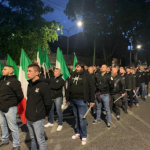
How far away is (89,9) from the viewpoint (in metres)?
22.0

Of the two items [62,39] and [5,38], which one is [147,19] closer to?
[5,38]

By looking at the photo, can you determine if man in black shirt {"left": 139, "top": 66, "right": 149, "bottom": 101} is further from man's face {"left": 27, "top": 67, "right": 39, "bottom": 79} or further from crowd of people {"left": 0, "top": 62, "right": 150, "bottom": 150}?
man's face {"left": 27, "top": 67, "right": 39, "bottom": 79}

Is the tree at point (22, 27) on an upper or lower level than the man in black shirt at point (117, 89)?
upper

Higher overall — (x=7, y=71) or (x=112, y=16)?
(x=112, y=16)

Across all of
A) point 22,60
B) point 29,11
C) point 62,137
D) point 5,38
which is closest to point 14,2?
point 29,11

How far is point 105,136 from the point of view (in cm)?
397

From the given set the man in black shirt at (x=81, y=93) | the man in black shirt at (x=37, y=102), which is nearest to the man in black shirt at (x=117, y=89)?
the man in black shirt at (x=81, y=93)

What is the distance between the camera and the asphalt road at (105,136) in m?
3.48

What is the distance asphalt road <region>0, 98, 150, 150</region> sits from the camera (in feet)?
11.4

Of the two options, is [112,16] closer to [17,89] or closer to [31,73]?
[17,89]

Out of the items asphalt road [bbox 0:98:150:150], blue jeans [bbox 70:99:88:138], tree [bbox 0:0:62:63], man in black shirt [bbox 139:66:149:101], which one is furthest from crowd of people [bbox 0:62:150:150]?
tree [bbox 0:0:62:63]

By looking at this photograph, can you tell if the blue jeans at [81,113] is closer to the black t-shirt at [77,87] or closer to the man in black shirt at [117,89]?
the black t-shirt at [77,87]

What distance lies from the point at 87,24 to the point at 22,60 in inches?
806

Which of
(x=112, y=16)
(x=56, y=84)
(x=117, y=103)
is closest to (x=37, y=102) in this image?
(x=56, y=84)
